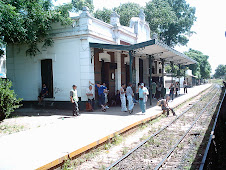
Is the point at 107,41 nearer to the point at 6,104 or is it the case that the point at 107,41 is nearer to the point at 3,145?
the point at 6,104

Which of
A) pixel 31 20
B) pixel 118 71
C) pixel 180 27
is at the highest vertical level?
pixel 180 27

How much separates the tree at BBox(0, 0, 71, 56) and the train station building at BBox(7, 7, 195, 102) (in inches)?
A: 20.6

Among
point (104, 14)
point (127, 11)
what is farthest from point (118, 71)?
point (104, 14)

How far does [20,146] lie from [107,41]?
390 inches

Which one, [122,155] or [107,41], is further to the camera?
[107,41]

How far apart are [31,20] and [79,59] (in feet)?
11.0

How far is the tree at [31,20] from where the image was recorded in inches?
402

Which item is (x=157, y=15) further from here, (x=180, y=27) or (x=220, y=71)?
(x=220, y=71)

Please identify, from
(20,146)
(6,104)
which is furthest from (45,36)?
(20,146)

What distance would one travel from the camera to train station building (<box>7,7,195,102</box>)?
40.7ft

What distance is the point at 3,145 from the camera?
6.07 metres

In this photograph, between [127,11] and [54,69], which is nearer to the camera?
[54,69]

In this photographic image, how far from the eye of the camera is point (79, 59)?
12.6m

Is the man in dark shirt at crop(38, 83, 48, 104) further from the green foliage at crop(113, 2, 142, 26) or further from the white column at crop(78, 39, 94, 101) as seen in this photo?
the green foliage at crop(113, 2, 142, 26)
